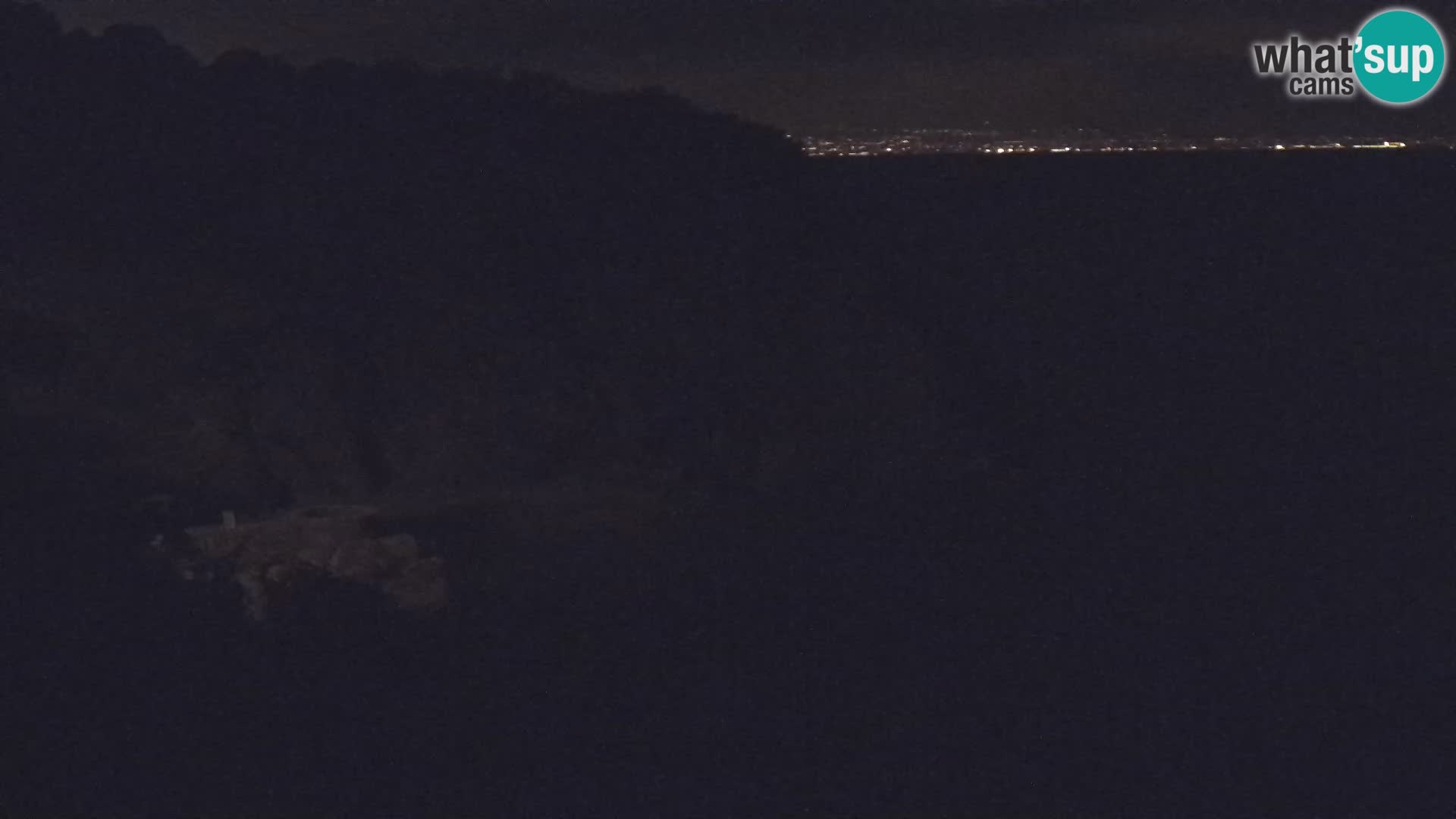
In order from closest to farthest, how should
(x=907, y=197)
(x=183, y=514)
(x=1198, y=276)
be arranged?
1. (x=183, y=514)
2. (x=907, y=197)
3. (x=1198, y=276)

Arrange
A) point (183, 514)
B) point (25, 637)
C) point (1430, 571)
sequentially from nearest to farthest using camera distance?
1. point (25, 637)
2. point (183, 514)
3. point (1430, 571)

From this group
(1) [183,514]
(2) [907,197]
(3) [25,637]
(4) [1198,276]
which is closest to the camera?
(3) [25,637]

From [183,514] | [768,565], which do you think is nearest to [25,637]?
[183,514]

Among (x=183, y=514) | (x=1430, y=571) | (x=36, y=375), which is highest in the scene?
(x=36, y=375)

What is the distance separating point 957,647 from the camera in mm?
11023

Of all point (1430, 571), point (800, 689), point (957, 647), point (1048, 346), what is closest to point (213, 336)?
point (800, 689)

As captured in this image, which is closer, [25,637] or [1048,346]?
[25,637]

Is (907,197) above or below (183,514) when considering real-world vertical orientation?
above

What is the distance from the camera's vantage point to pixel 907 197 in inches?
536

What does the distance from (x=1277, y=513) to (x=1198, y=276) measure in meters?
2.62

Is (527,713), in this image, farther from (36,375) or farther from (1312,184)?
(1312,184)

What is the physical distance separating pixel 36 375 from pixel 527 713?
11.4ft

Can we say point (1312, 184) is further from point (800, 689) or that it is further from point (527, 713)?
point (527, 713)

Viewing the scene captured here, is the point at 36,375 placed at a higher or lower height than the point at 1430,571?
higher
